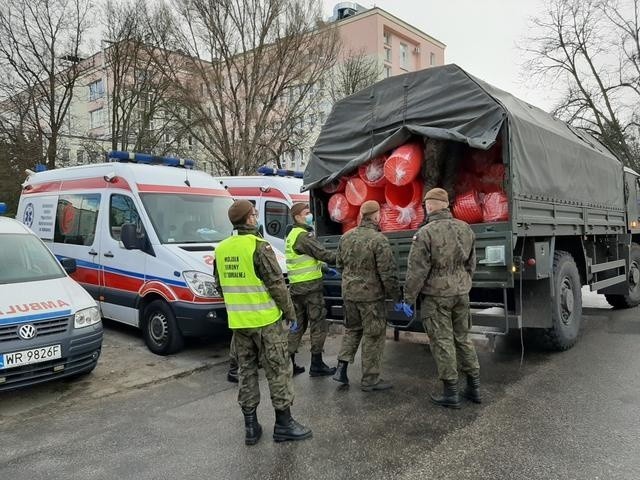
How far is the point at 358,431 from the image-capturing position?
382 cm

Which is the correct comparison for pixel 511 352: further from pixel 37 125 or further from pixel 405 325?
pixel 37 125

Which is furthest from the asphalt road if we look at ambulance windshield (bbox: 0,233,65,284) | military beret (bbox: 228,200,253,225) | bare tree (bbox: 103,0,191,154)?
bare tree (bbox: 103,0,191,154)

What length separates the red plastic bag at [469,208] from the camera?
197 inches

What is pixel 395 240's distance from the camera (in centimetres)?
524

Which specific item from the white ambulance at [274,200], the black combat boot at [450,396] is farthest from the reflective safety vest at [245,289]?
the white ambulance at [274,200]

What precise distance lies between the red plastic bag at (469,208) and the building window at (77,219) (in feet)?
16.1

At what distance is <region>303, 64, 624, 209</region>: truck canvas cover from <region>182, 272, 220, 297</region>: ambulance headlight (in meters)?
1.62

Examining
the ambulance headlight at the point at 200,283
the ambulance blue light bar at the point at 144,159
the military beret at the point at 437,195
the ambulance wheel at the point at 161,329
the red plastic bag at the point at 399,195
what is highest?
the ambulance blue light bar at the point at 144,159

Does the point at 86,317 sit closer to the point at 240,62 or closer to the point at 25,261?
the point at 25,261

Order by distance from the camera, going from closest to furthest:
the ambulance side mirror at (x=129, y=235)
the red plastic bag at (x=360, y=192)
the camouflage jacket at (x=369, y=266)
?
the camouflage jacket at (x=369, y=266)
the red plastic bag at (x=360, y=192)
the ambulance side mirror at (x=129, y=235)

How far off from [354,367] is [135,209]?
11.3ft

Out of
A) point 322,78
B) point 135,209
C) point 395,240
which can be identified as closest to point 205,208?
point 135,209

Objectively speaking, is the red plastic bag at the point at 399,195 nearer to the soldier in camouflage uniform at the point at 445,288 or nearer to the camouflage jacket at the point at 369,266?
the camouflage jacket at the point at 369,266

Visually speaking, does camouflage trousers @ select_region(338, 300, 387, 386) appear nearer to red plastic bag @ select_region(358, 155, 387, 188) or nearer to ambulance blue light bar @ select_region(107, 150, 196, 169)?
red plastic bag @ select_region(358, 155, 387, 188)
